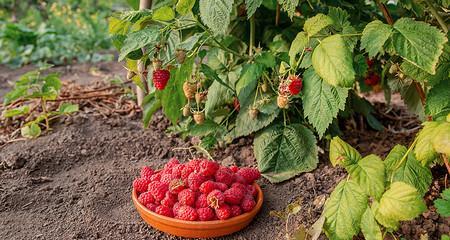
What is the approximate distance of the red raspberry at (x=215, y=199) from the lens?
2.02 metres

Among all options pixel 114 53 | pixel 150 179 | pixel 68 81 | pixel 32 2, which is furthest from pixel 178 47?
pixel 32 2

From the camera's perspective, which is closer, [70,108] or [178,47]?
[178,47]

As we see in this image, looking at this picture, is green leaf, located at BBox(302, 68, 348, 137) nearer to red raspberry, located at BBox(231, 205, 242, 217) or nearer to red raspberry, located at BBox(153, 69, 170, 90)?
red raspberry, located at BBox(231, 205, 242, 217)

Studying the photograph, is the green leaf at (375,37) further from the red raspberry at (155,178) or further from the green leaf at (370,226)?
the red raspberry at (155,178)

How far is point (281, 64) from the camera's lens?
2281 millimetres

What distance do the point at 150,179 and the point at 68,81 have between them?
1.95 metres

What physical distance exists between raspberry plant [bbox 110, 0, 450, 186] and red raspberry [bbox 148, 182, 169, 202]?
38 cm

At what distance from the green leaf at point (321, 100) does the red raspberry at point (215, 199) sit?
41cm

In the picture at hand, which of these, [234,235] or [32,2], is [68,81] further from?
[32,2]

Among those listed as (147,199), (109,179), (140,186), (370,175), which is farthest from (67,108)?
(370,175)

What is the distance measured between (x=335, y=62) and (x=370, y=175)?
356mm

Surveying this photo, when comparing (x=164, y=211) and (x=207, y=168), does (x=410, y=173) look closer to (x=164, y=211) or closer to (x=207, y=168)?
(x=207, y=168)

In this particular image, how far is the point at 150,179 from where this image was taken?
7.32 ft

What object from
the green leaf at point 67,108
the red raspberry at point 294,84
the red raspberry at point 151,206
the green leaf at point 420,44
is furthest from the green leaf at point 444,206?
the green leaf at point 67,108
